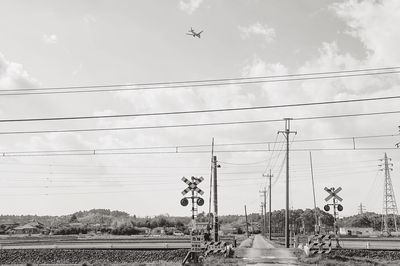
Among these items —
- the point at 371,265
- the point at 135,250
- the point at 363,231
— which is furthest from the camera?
the point at 363,231

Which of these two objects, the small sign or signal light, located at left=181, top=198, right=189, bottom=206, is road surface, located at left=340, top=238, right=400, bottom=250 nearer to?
the small sign

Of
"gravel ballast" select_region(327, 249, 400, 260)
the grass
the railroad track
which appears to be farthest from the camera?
the railroad track

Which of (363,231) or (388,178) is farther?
(363,231)

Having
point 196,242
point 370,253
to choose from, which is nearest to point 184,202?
point 196,242

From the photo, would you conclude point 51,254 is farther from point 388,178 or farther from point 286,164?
point 388,178

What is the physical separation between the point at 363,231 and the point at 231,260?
318ft

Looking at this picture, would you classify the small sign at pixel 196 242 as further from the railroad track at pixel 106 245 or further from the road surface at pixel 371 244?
the railroad track at pixel 106 245

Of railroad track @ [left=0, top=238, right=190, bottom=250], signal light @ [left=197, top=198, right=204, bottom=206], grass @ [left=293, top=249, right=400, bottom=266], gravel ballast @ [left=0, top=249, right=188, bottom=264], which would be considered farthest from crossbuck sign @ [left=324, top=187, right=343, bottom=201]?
railroad track @ [left=0, top=238, right=190, bottom=250]

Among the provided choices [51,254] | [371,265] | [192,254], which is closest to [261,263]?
[192,254]

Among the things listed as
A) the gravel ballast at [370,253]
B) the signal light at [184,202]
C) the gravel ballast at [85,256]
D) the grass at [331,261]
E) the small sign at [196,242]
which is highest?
the signal light at [184,202]

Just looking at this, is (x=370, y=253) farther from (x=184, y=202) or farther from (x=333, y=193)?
(x=184, y=202)

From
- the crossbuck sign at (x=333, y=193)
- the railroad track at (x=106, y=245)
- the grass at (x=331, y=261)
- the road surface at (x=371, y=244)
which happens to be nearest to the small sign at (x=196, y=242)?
the grass at (x=331, y=261)

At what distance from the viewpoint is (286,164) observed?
49219 mm

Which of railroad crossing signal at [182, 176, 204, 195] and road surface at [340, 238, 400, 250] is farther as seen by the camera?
road surface at [340, 238, 400, 250]
